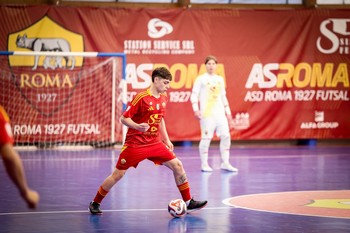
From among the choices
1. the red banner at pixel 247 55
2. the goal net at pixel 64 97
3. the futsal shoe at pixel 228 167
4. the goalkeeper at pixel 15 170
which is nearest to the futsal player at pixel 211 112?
the futsal shoe at pixel 228 167

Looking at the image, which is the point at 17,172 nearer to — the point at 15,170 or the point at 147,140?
the point at 15,170

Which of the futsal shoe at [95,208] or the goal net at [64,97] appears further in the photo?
the goal net at [64,97]

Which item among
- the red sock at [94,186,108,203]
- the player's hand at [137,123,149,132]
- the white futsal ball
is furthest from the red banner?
the white futsal ball

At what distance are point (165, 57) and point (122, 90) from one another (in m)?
2.11

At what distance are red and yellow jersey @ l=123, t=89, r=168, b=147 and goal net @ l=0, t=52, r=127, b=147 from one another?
9.04m

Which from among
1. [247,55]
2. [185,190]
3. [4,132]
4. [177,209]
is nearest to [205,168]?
[185,190]

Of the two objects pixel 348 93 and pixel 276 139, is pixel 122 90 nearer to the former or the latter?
pixel 276 139

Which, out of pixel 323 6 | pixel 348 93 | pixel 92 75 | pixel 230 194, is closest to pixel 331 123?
pixel 348 93

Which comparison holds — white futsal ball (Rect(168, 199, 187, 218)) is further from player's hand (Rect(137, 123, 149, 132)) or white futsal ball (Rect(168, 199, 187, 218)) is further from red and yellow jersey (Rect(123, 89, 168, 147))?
player's hand (Rect(137, 123, 149, 132))

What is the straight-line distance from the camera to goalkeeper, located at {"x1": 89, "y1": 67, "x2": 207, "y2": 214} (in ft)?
31.5

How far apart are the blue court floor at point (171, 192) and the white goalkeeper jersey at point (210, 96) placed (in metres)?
1.22

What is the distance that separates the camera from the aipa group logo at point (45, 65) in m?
19.3

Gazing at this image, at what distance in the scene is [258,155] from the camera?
18.4 m

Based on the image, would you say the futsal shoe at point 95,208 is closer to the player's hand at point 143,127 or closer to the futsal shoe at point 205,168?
the player's hand at point 143,127
